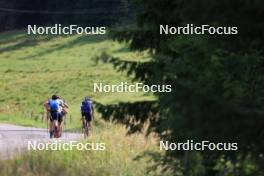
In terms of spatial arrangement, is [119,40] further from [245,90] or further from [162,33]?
[245,90]

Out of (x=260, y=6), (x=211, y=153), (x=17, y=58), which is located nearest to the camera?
(x=260, y=6)

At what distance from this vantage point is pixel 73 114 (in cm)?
3812

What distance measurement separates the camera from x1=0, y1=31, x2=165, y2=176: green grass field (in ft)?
36.2

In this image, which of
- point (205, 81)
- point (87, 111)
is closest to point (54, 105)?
point (87, 111)

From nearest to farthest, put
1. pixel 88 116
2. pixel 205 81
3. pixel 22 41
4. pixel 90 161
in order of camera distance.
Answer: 1. pixel 205 81
2. pixel 90 161
3. pixel 88 116
4. pixel 22 41

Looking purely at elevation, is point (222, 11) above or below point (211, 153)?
above

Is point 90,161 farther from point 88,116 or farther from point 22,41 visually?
point 22,41

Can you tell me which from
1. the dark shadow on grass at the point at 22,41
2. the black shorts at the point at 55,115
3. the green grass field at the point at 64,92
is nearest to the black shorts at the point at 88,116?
the green grass field at the point at 64,92

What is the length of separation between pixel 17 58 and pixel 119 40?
187 feet

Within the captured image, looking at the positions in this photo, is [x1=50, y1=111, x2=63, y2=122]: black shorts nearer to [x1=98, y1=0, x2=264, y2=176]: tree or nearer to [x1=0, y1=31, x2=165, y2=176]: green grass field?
[x1=0, y1=31, x2=165, y2=176]: green grass field

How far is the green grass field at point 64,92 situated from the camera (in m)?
11.0

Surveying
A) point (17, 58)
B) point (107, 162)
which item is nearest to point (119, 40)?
point (107, 162)

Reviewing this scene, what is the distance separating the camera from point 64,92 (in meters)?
48.6

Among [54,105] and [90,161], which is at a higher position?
[54,105]
